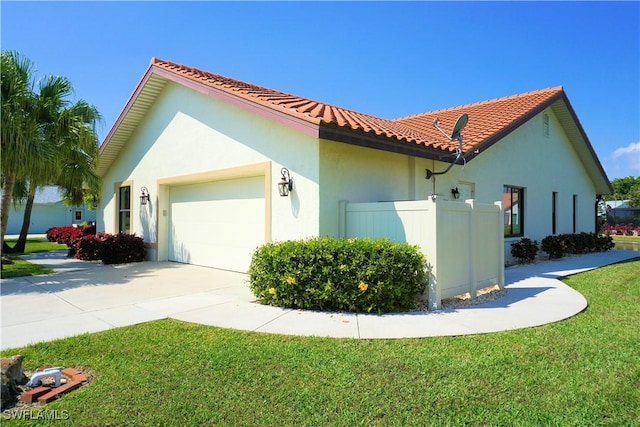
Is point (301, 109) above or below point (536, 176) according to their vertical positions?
above

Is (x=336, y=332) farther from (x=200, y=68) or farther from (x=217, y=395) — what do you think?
(x=200, y=68)

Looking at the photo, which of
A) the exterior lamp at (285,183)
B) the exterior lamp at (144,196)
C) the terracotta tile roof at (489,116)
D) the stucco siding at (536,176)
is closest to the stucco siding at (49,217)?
the exterior lamp at (144,196)

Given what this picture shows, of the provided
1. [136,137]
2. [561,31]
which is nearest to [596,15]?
[561,31]

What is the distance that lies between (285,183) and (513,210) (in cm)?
947

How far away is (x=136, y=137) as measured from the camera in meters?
14.1

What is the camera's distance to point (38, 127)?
10.6 metres

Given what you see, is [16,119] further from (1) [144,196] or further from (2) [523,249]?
(2) [523,249]

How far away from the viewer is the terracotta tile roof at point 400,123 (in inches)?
320

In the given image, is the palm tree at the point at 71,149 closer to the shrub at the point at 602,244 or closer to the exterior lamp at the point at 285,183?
the exterior lamp at the point at 285,183

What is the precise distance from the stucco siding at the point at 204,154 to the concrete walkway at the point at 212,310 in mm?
2110

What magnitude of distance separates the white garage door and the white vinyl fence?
9.11 ft

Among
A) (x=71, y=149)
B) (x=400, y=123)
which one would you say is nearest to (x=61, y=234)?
(x=71, y=149)

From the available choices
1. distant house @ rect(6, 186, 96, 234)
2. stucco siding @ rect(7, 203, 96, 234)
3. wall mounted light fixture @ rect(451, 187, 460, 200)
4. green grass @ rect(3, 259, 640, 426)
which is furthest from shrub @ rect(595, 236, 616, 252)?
stucco siding @ rect(7, 203, 96, 234)

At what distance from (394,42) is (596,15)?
5.67 meters
